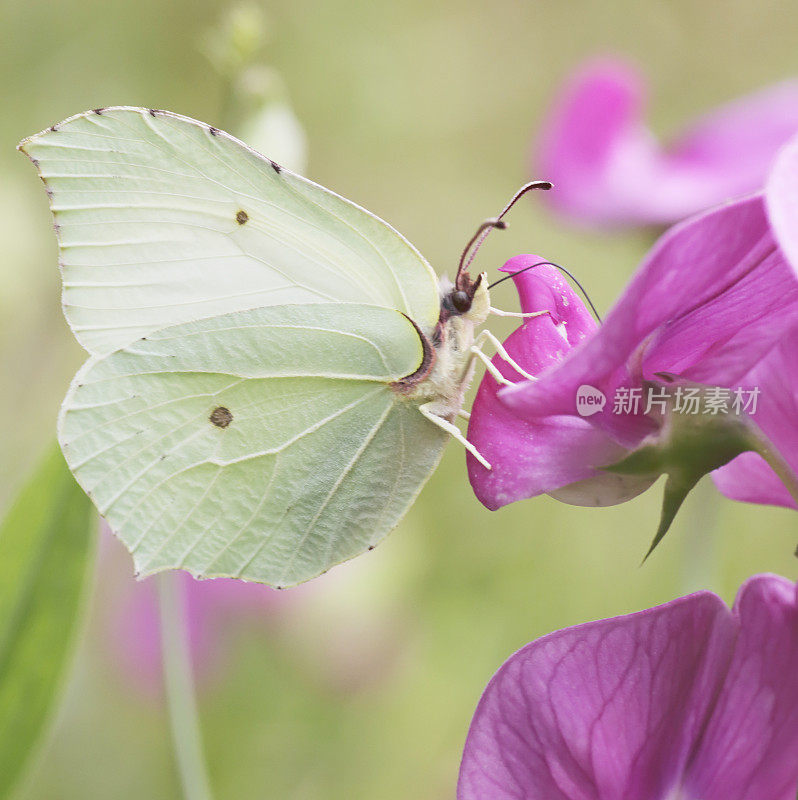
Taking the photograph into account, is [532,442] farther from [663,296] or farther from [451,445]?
[451,445]

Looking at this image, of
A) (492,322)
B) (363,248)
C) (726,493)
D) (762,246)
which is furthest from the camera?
(492,322)

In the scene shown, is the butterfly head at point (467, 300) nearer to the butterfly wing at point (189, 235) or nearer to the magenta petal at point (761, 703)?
the butterfly wing at point (189, 235)

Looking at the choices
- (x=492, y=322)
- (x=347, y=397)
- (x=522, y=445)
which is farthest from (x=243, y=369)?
(x=492, y=322)

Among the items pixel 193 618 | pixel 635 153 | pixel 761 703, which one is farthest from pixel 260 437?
pixel 635 153

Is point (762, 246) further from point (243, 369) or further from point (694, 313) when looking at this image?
point (243, 369)

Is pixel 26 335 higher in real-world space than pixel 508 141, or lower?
lower

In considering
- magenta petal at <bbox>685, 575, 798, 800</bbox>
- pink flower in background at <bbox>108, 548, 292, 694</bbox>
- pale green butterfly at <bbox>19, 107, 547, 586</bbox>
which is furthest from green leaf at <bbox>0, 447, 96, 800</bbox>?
pink flower in background at <bbox>108, 548, 292, 694</bbox>
